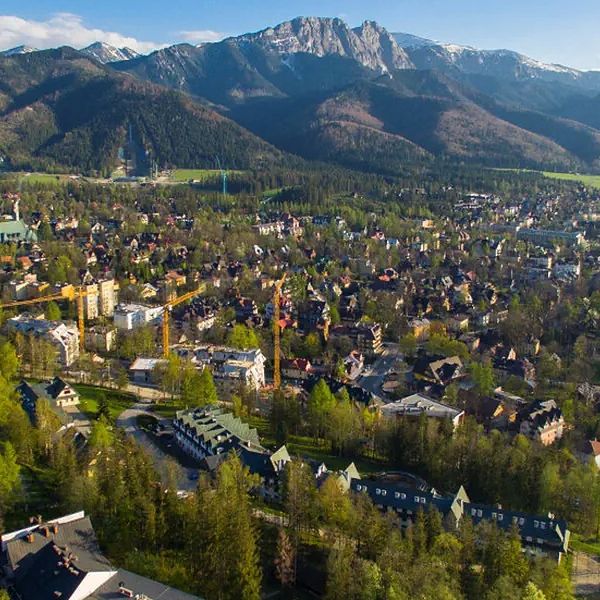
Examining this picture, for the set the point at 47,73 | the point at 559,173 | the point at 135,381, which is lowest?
the point at 135,381

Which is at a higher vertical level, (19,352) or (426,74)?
(426,74)

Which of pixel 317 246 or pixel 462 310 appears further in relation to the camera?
pixel 317 246

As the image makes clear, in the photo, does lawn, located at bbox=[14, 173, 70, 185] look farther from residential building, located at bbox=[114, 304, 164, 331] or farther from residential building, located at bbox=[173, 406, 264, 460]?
residential building, located at bbox=[173, 406, 264, 460]

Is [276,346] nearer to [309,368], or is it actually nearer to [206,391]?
[309,368]

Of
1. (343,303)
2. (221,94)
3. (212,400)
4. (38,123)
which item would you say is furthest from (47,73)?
(212,400)

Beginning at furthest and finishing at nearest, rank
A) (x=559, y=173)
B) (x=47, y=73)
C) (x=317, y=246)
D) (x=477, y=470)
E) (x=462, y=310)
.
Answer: (x=47, y=73)
(x=559, y=173)
(x=317, y=246)
(x=462, y=310)
(x=477, y=470)

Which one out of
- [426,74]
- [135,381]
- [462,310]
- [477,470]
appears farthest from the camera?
[426,74]

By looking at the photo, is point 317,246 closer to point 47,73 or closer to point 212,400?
point 212,400
